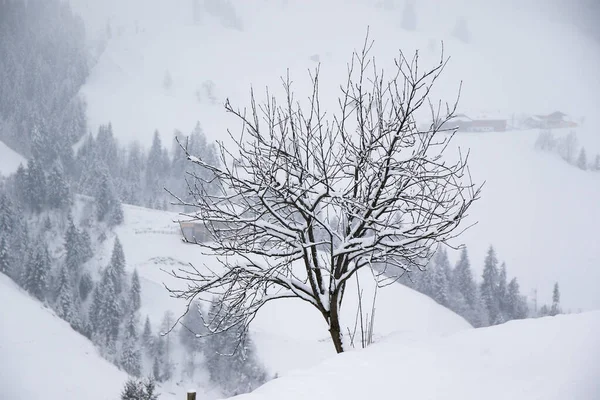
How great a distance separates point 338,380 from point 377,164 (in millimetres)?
2144

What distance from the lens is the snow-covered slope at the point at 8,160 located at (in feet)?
262

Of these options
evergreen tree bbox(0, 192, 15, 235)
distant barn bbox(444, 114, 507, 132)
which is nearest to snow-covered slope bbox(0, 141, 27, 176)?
evergreen tree bbox(0, 192, 15, 235)

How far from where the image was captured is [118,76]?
126 metres

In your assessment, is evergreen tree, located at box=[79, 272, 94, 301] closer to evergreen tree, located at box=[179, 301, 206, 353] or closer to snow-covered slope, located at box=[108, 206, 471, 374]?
snow-covered slope, located at box=[108, 206, 471, 374]

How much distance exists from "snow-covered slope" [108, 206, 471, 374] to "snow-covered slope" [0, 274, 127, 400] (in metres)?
9.28

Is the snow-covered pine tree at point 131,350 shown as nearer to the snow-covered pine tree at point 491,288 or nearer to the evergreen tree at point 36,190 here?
the evergreen tree at point 36,190

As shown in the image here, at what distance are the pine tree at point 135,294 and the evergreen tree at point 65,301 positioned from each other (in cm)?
647

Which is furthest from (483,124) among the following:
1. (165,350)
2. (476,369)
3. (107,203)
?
(476,369)

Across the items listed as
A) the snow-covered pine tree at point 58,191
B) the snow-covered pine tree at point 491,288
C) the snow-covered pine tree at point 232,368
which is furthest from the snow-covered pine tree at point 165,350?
the snow-covered pine tree at point 491,288

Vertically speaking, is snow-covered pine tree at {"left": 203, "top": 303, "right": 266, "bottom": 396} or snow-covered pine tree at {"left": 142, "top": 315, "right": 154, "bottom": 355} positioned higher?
snow-covered pine tree at {"left": 142, "top": 315, "right": 154, "bottom": 355}

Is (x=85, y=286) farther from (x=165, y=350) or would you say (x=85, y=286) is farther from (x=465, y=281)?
(x=465, y=281)

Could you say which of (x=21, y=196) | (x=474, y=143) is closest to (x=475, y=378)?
(x=21, y=196)

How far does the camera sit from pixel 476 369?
9.45 feet

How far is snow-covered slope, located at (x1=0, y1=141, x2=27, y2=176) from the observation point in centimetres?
7988
